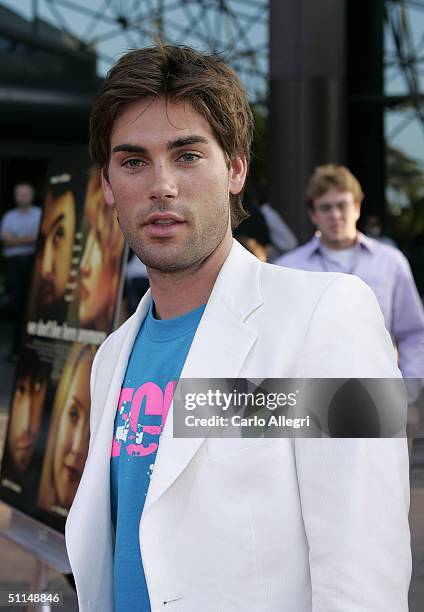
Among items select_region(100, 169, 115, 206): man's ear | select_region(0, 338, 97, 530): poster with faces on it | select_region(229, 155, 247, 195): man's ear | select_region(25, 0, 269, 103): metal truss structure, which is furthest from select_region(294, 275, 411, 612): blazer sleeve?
select_region(25, 0, 269, 103): metal truss structure

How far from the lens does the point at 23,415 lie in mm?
3705

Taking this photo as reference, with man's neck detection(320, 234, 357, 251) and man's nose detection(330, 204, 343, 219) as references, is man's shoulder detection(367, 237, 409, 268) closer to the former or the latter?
man's neck detection(320, 234, 357, 251)

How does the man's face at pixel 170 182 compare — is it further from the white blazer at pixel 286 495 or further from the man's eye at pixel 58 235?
the man's eye at pixel 58 235

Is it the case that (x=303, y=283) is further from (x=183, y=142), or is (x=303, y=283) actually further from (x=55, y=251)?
(x=55, y=251)

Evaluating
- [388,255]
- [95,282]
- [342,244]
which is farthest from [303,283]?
[342,244]

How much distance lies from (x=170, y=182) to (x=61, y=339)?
6.25ft

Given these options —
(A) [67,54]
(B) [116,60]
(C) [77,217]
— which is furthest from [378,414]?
(A) [67,54]

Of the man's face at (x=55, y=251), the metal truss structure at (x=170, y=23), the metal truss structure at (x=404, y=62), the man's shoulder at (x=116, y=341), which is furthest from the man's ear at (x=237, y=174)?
the metal truss structure at (x=404, y=62)

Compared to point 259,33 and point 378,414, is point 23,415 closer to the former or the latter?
point 378,414

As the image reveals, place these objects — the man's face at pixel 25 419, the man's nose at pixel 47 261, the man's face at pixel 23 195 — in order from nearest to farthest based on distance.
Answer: the man's face at pixel 25 419 < the man's nose at pixel 47 261 < the man's face at pixel 23 195

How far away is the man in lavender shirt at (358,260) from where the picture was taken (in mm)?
4219

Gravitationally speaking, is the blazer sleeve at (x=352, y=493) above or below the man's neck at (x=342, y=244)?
below

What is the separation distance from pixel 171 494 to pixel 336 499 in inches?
10.7

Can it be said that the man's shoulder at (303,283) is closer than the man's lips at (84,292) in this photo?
Yes
